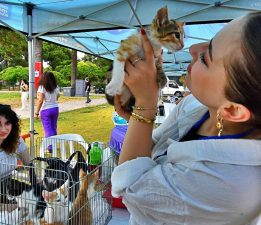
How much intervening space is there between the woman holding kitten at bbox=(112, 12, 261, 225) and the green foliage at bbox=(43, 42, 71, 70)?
2167cm

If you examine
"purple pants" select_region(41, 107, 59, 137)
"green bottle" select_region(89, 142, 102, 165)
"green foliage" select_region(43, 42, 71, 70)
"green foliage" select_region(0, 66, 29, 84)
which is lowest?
"purple pants" select_region(41, 107, 59, 137)

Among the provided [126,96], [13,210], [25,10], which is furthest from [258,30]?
[25,10]

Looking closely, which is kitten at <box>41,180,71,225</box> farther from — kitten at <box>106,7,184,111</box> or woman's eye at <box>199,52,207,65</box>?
Answer: woman's eye at <box>199,52,207,65</box>

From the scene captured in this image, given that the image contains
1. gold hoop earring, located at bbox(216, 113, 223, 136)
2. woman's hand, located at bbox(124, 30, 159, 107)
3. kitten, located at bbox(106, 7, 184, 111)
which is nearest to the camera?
gold hoop earring, located at bbox(216, 113, 223, 136)

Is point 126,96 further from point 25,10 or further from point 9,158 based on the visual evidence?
point 25,10

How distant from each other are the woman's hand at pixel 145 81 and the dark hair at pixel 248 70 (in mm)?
225

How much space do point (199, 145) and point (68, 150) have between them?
198cm

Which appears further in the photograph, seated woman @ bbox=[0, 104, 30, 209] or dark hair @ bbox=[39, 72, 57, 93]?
dark hair @ bbox=[39, 72, 57, 93]

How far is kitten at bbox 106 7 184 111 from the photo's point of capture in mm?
869

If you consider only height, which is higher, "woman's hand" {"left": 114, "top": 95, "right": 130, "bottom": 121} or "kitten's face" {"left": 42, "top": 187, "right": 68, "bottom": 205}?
"woman's hand" {"left": 114, "top": 95, "right": 130, "bottom": 121}

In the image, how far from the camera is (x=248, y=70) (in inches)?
20.7

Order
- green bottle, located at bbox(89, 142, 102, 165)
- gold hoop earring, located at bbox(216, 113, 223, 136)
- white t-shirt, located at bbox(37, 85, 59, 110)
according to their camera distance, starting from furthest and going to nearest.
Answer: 1. white t-shirt, located at bbox(37, 85, 59, 110)
2. green bottle, located at bbox(89, 142, 102, 165)
3. gold hoop earring, located at bbox(216, 113, 223, 136)

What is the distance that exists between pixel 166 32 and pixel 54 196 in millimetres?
685

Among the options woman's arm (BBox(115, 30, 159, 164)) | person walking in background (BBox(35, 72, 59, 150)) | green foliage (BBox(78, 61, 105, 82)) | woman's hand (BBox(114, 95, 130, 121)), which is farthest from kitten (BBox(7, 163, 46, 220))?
green foliage (BBox(78, 61, 105, 82))
